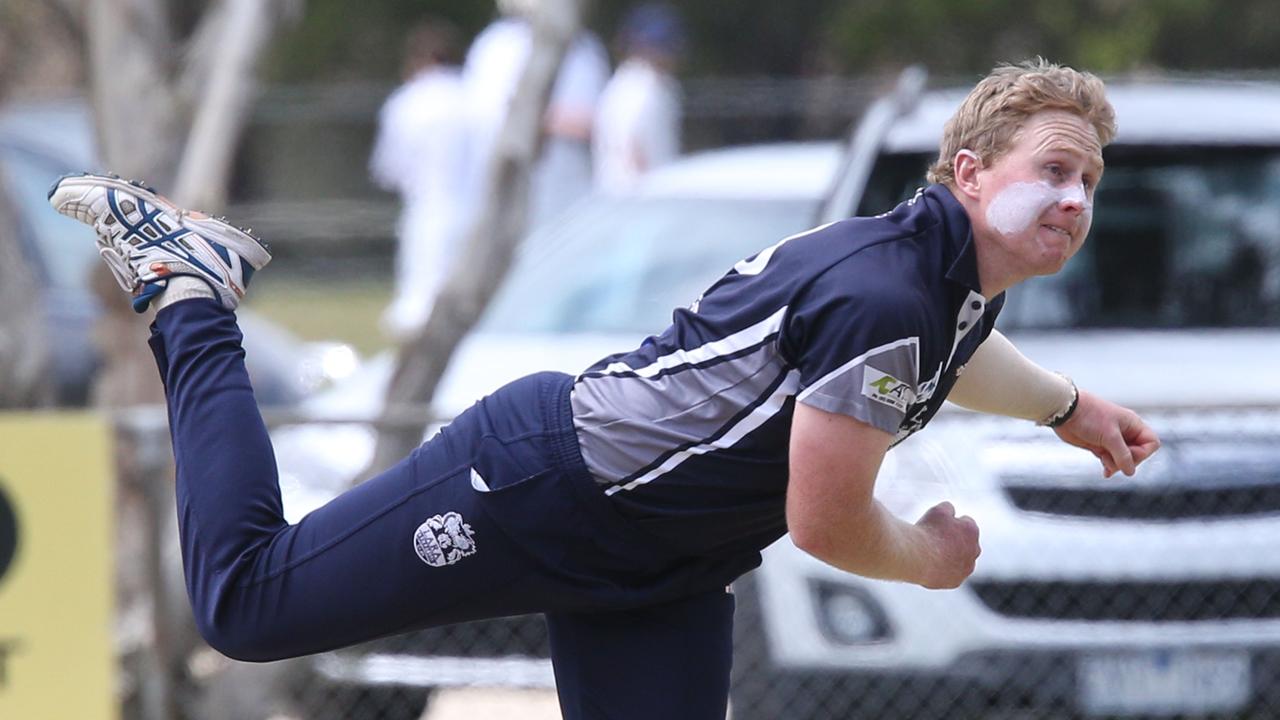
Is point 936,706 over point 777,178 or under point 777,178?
under

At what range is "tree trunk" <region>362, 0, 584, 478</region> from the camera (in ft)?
18.3

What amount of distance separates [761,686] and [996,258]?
238cm

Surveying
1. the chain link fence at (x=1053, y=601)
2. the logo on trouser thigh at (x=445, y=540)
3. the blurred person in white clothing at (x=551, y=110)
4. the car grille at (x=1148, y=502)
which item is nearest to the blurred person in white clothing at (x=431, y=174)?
the blurred person in white clothing at (x=551, y=110)

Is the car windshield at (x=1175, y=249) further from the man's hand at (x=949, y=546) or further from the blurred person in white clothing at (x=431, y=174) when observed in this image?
the blurred person in white clothing at (x=431, y=174)

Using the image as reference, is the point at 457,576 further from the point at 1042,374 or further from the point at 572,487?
the point at 1042,374

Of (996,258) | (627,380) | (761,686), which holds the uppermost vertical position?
(996,258)

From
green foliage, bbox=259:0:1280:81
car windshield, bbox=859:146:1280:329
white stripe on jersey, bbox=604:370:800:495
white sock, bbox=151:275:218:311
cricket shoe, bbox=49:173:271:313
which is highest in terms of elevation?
cricket shoe, bbox=49:173:271:313

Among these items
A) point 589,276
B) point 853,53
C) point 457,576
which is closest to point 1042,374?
point 457,576

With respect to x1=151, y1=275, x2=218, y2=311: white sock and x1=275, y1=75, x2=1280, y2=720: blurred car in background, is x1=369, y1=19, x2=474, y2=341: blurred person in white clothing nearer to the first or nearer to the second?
x1=275, y1=75, x2=1280, y2=720: blurred car in background

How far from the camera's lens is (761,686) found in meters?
5.03

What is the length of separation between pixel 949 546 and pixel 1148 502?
216 cm

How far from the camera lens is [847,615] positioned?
4930 mm

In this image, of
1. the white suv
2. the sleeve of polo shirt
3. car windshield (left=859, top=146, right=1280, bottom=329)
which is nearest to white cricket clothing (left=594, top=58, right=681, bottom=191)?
car windshield (left=859, top=146, right=1280, bottom=329)

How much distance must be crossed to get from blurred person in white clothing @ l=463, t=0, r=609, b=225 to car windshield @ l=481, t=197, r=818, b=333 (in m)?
3.34
